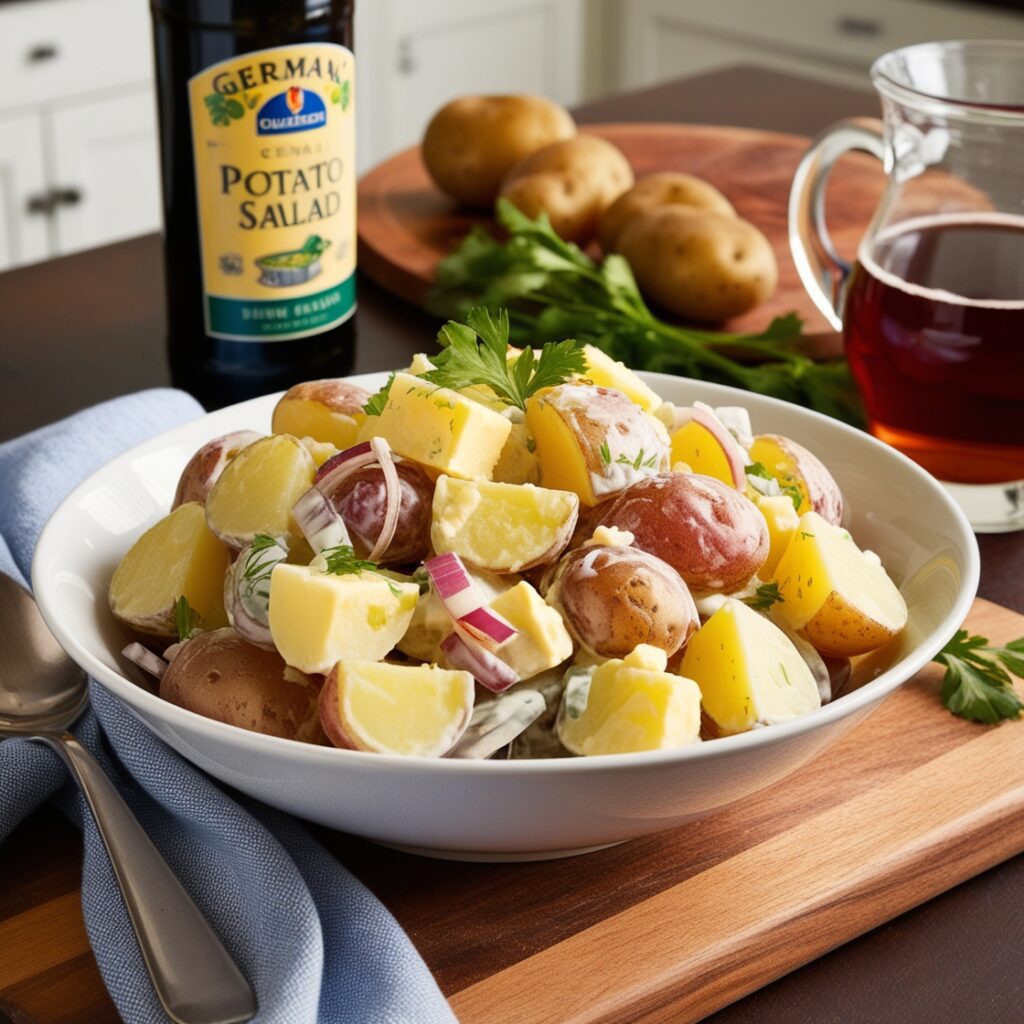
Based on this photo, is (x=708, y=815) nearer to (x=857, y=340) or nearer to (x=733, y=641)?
(x=733, y=641)

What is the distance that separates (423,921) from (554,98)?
3.85 metres

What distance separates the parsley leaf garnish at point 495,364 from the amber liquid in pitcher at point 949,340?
1.30ft

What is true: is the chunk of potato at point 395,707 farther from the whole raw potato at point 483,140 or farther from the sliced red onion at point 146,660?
the whole raw potato at point 483,140

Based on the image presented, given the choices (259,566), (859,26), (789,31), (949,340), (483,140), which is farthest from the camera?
(789,31)

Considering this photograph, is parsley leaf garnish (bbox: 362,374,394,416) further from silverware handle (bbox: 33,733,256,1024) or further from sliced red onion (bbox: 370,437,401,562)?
silverware handle (bbox: 33,733,256,1024)

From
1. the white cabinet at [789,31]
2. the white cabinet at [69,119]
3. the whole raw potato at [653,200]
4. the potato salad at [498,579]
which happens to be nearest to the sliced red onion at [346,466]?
the potato salad at [498,579]

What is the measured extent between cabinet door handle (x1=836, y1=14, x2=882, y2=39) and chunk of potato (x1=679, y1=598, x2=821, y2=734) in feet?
10.4

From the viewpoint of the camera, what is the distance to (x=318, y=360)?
139cm

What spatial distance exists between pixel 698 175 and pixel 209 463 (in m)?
1.17

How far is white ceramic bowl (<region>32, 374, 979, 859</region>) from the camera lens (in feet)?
2.21

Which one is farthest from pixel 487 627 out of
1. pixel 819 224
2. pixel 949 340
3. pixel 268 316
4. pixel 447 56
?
pixel 447 56

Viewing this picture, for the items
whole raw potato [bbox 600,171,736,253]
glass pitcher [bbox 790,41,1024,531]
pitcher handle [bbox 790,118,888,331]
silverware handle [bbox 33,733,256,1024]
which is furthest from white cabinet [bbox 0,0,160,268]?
silverware handle [bbox 33,733,256,1024]

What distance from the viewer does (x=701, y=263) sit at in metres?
1.48

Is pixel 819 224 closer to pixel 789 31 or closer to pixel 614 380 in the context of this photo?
pixel 614 380
